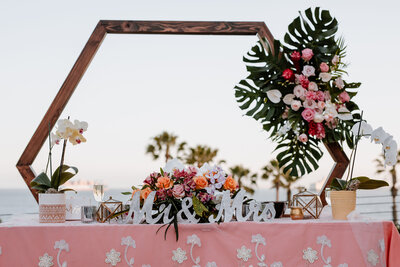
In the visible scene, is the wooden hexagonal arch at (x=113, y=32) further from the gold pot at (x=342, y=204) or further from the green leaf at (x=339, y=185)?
the gold pot at (x=342, y=204)

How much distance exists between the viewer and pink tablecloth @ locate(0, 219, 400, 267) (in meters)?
2.31

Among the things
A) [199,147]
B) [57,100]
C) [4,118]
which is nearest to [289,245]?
[57,100]

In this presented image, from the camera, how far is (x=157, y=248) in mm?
2320

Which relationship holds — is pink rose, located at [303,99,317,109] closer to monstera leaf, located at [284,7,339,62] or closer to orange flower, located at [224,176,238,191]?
monstera leaf, located at [284,7,339,62]

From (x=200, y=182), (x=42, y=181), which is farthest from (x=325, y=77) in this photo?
(x=42, y=181)

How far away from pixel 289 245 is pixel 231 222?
29 cm

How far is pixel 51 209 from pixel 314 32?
1768 mm

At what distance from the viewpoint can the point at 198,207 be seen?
2295 millimetres

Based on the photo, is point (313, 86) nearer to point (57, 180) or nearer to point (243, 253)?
point (243, 253)

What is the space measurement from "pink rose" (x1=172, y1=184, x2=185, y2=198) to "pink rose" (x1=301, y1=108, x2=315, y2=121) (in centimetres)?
88

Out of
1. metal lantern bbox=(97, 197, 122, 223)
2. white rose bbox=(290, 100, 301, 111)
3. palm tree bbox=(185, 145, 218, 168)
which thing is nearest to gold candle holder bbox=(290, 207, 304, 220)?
white rose bbox=(290, 100, 301, 111)

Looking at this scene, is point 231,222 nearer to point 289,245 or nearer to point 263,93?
point 289,245

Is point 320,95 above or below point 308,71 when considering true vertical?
below

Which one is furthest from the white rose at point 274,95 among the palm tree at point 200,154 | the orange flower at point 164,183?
the palm tree at point 200,154
